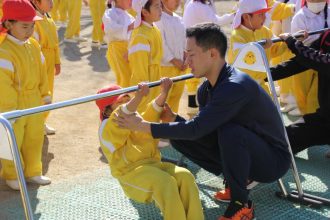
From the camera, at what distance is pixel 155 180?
3.35 m

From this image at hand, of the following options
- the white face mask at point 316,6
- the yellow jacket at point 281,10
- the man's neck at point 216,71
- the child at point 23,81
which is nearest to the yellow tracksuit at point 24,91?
the child at point 23,81

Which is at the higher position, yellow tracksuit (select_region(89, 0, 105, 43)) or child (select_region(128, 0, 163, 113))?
child (select_region(128, 0, 163, 113))

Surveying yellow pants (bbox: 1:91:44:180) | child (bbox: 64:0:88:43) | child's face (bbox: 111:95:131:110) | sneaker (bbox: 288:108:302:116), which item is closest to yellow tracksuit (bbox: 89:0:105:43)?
child (bbox: 64:0:88:43)

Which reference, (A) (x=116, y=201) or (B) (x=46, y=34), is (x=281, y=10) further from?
(A) (x=116, y=201)

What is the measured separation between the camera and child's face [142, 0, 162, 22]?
499cm

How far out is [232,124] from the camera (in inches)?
132

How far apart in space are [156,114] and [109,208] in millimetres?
771

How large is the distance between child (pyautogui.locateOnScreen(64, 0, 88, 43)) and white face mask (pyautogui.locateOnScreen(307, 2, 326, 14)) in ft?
21.7

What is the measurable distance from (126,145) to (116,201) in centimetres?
60

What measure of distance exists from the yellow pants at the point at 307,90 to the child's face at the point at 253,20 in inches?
28.0

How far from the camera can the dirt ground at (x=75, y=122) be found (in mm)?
4797

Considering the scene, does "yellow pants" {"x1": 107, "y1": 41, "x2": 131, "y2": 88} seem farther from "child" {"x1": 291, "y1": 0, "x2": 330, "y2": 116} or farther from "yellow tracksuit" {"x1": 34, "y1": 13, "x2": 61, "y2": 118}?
"child" {"x1": 291, "y1": 0, "x2": 330, "y2": 116}

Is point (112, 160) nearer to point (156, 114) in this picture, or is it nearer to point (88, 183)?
point (156, 114)

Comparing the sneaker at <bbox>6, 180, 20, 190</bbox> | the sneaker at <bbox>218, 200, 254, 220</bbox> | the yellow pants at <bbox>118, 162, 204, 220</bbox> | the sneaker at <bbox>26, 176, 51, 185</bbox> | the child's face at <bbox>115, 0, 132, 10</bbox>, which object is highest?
the child's face at <bbox>115, 0, 132, 10</bbox>
